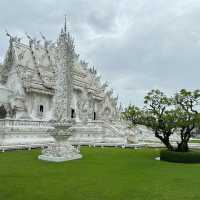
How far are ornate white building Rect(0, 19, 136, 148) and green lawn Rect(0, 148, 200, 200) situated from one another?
151 inches

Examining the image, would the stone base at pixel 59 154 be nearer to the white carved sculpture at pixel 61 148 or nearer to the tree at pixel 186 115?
the white carved sculpture at pixel 61 148

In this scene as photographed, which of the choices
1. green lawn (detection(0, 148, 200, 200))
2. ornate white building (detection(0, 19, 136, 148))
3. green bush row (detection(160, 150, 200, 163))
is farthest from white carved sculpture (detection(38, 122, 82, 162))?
green bush row (detection(160, 150, 200, 163))

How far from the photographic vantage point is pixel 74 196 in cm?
633

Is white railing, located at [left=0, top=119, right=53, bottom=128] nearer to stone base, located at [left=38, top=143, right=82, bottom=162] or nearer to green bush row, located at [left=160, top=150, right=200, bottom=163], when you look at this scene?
stone base, located at [left=38, top=143, right=82, bottom=162]

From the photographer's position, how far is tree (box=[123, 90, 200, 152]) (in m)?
13.6

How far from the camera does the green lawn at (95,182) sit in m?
6.46

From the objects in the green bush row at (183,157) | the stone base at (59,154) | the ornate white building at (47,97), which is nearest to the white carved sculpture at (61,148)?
the stone base at (59,154)

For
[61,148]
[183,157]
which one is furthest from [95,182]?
[183,157]

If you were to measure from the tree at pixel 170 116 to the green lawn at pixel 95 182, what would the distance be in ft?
10.0

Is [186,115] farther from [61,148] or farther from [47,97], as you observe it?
[47,97]

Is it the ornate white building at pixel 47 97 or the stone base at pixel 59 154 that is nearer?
the stone base at pixel 59 154

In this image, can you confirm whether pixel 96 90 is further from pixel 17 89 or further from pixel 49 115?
pixel 17 89

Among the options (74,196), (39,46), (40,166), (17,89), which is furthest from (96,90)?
A: (74,196)

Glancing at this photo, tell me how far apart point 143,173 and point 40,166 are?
13.1 ft
